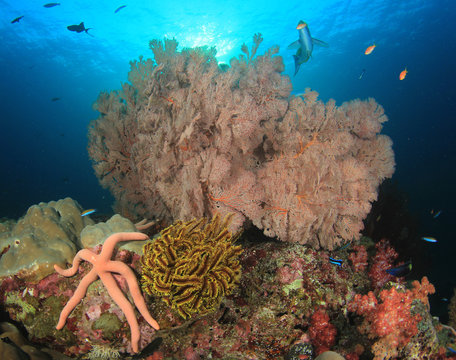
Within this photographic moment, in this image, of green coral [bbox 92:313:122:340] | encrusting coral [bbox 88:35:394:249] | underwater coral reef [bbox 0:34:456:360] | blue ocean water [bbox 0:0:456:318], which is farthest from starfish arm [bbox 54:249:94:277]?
blue ocean water [bbox 0:0:456:318]

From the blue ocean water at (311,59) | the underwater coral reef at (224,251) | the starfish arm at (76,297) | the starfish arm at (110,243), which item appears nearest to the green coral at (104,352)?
the underwater coral reef at (224,251)

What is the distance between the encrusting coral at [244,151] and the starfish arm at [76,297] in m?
1.63

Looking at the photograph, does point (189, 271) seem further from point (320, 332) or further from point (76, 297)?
point (320, 332)

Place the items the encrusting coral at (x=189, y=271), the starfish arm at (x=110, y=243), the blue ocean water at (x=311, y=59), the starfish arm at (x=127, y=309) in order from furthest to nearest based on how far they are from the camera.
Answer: the blue ocean water at (x=311, y=59), the starfish arm at (x=110, y=243), the starfish arm at (x=127, y=309), the encrusting coral at (x=189, y=271)

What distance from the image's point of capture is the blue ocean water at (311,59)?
24.9m

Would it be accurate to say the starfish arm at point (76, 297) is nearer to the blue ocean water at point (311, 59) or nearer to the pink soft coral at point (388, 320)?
the pink soft coral at point (388, 320)

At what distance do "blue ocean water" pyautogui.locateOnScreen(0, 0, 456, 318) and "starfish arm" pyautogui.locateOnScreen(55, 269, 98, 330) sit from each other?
1146cm

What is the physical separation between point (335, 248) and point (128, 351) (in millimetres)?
3848

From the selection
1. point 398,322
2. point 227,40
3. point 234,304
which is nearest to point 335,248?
point 398,322

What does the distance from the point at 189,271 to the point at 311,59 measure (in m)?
46.1

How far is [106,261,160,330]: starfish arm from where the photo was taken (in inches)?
109

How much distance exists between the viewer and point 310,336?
3.15m

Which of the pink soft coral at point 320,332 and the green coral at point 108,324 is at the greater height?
the green coral at point 108,324

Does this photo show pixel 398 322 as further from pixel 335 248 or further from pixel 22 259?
pixel 22 259
